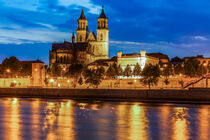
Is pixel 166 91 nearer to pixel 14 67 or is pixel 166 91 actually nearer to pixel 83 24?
pixel 14 67

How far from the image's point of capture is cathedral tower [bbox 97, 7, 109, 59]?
122 m

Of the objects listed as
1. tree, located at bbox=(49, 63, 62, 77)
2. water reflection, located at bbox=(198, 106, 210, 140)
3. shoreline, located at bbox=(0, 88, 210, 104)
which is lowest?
water reflection, located at bbox=(198, 106, 210, 140)

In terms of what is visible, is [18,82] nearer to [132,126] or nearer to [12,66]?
[12,66]

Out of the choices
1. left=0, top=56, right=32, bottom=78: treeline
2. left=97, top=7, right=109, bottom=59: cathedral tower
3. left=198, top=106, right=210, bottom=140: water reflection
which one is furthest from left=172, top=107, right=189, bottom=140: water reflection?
left=97, top=7, right=109, bottom=59: cathedral tower

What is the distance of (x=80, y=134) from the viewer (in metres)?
16.7

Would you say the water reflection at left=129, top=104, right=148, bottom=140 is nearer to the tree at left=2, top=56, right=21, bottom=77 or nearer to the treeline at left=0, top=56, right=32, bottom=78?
the treeline at left=0, top=56, right=32, bottom=78

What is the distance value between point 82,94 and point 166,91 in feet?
35.0

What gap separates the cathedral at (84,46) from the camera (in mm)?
112562

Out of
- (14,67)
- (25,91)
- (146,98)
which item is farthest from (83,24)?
(146,98)

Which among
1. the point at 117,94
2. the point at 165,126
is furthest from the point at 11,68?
the point at 165,126

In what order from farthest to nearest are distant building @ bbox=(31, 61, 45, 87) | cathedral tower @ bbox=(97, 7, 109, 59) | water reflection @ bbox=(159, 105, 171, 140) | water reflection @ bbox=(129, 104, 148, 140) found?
cathedral tower @ bbox=(97, 7, 109, 59) < distant building @ bbox=(31, 61, 45, 87) < water reflection @ bbox=(159, 105, 171, 140) < water reflection @ bbox=(129, 104, 148, 140)

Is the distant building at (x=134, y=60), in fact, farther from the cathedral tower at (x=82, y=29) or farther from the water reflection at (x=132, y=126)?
the water reflection at (x=132, y=126)

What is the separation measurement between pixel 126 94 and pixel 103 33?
281ft

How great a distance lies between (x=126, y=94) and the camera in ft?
126
